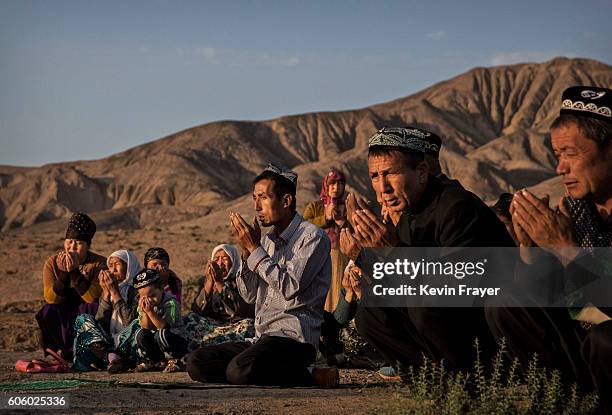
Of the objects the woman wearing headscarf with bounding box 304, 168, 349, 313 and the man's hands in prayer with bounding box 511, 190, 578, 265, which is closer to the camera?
the man's hands in prayer with bounding box 511, 190, 578, 265

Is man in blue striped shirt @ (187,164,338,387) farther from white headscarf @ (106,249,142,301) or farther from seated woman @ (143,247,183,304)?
white headscarf @ (106,249,142,301)

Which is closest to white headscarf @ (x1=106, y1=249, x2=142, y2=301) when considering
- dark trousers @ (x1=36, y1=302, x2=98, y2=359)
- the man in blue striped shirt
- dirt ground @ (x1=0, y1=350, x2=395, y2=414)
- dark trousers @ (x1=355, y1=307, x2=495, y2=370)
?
dark trousers @ (x1=36, y1=302, x2=98, y2=359)

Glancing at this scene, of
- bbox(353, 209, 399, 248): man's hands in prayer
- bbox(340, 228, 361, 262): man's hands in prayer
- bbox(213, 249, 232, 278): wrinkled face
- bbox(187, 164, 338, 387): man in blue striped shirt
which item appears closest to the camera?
bbox(353, 209, 399, 248): man's hands in prayer

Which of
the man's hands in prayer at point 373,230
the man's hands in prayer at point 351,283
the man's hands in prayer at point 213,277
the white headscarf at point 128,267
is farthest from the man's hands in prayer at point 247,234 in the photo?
the white headscarf at point 128,267

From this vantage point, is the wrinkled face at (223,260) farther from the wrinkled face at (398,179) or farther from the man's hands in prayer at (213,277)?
the wrinkled face at (398,179)

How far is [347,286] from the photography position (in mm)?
6234

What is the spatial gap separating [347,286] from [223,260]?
1.76 metres

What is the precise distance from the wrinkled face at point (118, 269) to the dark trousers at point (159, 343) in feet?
3.07

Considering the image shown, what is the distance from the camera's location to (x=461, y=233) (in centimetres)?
423

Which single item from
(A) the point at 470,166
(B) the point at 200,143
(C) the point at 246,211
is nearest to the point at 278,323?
(C) the point at 246,211

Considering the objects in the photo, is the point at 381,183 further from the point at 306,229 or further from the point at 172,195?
the point at 172,195

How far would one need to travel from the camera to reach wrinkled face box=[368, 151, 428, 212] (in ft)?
15.0

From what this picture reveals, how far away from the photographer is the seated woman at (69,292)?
7.78 metres

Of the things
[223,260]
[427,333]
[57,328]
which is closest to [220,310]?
[223,260]
